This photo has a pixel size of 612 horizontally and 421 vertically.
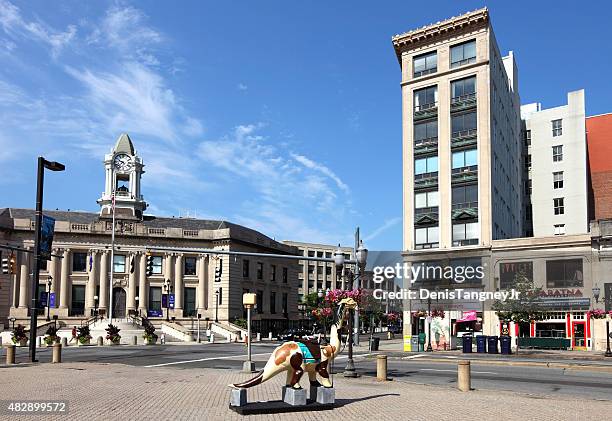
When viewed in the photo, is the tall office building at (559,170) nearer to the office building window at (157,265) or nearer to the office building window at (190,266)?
the office building window at (190,266)

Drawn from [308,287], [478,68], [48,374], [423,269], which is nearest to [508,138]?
[478,68]

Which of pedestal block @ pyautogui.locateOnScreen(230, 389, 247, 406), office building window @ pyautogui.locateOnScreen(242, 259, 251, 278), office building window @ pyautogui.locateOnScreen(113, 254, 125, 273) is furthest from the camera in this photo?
office building window @ pyautogui.locateOnScreen(242, 259, 251, 278)

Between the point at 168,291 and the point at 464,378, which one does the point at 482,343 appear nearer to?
the point at 464,378

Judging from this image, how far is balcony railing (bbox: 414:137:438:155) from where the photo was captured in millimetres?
59812

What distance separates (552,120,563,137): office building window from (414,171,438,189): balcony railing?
21222 mm

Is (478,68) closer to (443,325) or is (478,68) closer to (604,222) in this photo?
(604,222)

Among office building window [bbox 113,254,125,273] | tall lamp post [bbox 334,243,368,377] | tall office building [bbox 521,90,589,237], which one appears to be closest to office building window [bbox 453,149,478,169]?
tall office building [bbox 521,90,589,237]

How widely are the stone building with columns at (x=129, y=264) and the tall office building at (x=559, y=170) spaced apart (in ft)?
111

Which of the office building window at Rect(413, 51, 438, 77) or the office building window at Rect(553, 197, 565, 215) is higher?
the office building window at Rect(413, 51, 438, 77)

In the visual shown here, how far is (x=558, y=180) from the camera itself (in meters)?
72.1

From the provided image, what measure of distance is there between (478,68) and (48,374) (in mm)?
46517

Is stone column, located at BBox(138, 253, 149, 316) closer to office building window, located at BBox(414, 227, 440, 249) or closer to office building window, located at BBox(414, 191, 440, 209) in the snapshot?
office building window, located at BBox(414, 227, 440, 249)

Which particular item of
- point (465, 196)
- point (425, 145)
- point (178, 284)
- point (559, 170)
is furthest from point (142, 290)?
point (559, 170)

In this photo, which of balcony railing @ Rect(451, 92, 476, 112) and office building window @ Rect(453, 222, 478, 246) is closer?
office building window @ Rect(453, 222, 478, 246)
